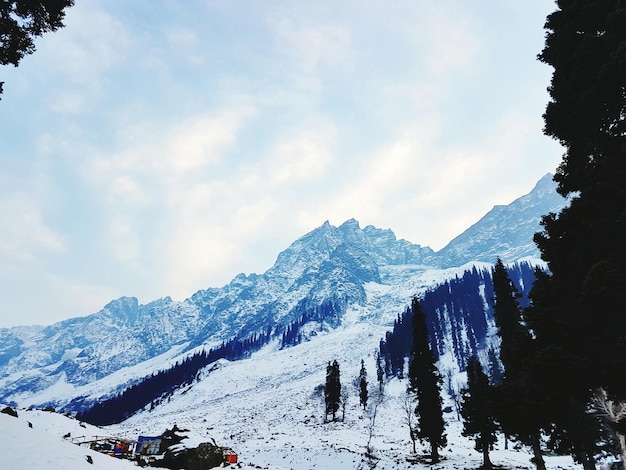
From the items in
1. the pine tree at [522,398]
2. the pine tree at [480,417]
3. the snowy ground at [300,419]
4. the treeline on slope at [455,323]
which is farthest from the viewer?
the treeline on slope at [455,323]

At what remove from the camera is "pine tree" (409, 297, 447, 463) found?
3691 cm

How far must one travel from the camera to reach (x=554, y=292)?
10727 millimetres

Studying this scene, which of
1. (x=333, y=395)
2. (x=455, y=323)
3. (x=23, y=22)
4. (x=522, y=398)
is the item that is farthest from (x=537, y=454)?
(x=455, y=323)

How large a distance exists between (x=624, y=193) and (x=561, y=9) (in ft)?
30.6

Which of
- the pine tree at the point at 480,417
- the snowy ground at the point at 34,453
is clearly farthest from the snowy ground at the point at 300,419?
the snowy ground at the point at 34,453

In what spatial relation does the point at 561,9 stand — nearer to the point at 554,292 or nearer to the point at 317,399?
the point at 554,292

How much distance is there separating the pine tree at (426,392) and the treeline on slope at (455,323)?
51812 millimetres

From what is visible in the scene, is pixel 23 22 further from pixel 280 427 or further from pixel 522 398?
pixel 280 427

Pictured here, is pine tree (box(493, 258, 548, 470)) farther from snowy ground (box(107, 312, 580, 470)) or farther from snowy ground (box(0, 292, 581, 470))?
snowy ground (box(107, 312, 580, 470))

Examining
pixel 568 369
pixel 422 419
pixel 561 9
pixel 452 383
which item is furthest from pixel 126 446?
pixel 452 383

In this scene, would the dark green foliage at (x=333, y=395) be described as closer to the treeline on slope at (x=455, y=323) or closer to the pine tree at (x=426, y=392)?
the pine tree at (x=426, y=392)

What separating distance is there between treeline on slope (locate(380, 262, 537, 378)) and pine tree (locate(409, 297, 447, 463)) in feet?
A: 170

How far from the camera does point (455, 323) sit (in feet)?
471

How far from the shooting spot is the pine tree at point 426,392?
121 ft
